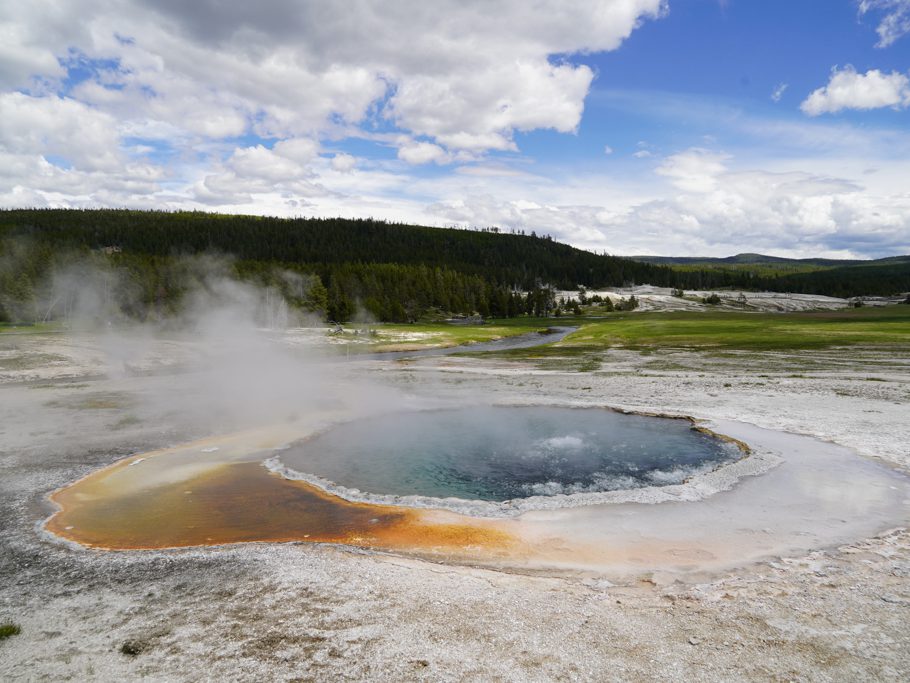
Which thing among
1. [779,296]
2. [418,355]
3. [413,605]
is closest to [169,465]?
[413,605]

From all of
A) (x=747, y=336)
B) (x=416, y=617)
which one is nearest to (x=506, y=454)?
(x=416, y=617)

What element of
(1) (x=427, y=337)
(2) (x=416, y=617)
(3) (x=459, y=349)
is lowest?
(3) (x=459, y=349)

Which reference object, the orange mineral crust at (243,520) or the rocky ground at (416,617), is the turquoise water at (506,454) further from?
the rocky ground at (416,617)

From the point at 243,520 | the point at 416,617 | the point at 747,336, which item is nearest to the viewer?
the point at 416,617

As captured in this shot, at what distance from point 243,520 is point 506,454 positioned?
7.64 meters

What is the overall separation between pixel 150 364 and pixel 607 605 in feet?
134

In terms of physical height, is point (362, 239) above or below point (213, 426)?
above

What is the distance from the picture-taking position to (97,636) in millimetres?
6797

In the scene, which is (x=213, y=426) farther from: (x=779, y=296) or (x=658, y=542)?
(x=779, y=296)

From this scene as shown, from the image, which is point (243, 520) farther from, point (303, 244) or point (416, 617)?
point (303, 244)

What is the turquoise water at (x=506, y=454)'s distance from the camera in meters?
13.2

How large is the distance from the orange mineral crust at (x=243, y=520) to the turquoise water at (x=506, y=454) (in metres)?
1.56

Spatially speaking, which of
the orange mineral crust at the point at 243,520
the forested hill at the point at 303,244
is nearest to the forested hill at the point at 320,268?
the forested hill at the point at 303,244

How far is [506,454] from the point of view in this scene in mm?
15797
